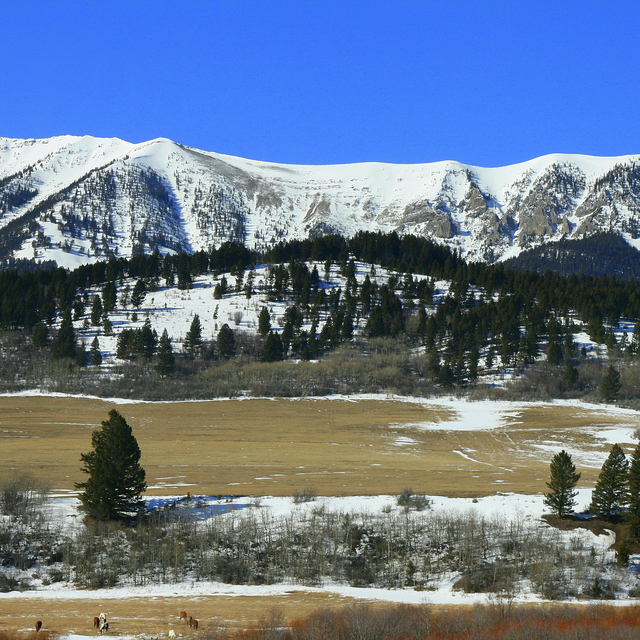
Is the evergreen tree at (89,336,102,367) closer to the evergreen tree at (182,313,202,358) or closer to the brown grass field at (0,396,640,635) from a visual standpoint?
the evergreen tree at (182,313,202,358)

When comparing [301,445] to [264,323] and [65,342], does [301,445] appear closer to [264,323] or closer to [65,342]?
[264,323]

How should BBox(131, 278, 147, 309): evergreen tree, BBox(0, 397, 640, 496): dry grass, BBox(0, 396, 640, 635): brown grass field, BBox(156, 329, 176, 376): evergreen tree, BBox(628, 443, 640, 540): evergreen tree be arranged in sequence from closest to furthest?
BBox(0, 396, 640, 635): brown grass field < BBox(628, 443, 640, 540): evergreen tree < BBox(0, 397, 640, 496): dry grass < BBox(156, 329, 176, 376): evergreen tree < BBox(131, 278, 147, 309): evergreen tree

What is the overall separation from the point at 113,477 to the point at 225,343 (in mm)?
76647

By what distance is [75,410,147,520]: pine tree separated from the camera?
5038 cm

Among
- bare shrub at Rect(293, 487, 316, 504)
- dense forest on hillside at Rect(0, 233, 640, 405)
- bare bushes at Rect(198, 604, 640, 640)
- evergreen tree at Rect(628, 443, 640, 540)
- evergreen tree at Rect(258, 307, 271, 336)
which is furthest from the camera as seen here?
evergreen tree at Rect(258, 307, 271, 336)

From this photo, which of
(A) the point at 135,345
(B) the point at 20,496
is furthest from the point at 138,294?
(B) the point at 20,496

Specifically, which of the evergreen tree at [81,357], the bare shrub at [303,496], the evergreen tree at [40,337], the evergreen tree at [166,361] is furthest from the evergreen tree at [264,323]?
the bare shrub at [303,496]

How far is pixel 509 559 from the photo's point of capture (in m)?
47.0

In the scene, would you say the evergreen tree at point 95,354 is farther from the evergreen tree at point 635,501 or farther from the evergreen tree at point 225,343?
the evergreen tree at point 635,501

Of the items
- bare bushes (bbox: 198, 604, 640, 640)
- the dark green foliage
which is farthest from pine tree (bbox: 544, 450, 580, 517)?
the dark green foliage

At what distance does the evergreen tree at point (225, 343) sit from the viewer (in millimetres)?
126812

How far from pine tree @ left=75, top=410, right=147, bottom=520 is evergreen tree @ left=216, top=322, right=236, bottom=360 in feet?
244

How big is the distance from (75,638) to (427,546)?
81.7ft

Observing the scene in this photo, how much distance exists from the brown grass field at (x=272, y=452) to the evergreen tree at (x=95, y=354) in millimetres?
15207
